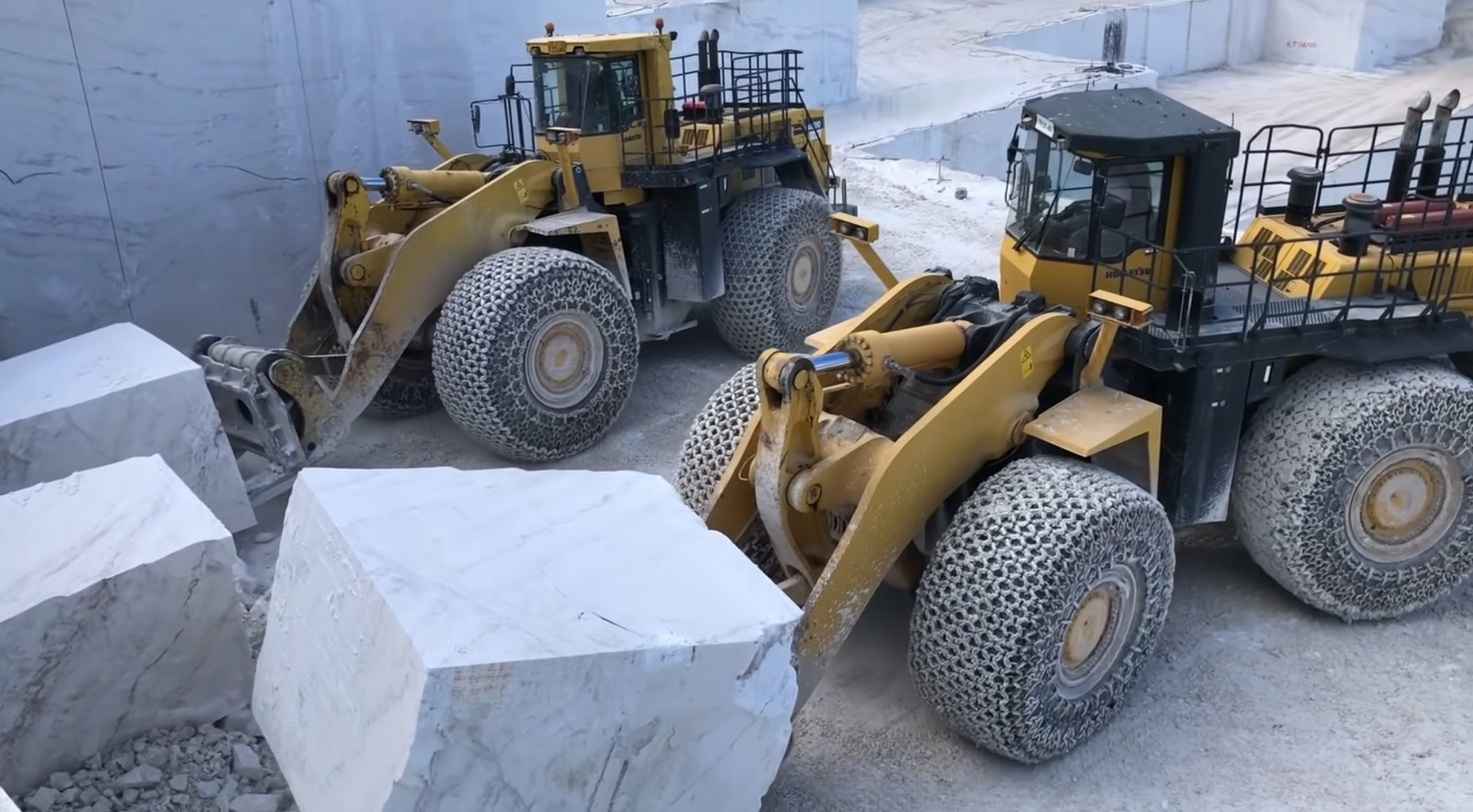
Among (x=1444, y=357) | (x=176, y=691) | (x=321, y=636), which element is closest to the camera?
(x=321, y=636)

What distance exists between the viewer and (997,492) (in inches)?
153

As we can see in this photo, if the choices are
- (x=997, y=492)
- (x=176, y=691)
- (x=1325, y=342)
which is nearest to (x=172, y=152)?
(x=176, y=691)

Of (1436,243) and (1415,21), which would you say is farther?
(1415,21)

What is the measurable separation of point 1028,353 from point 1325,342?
48.6 inches

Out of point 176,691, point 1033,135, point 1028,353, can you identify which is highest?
point 1033,135

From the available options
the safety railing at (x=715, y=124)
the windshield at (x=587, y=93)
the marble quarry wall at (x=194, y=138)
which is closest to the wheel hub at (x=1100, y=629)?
the safety railing at (x=715, y=124)

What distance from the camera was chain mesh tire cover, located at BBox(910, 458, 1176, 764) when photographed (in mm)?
3678

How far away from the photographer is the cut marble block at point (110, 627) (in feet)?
11.3

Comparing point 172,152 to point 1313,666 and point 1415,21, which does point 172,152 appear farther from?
point 1415,21

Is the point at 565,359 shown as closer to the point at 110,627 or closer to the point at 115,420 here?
the point at 115,420

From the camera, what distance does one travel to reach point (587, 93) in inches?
279

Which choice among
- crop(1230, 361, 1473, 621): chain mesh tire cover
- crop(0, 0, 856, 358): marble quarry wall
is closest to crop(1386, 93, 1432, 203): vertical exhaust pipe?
crop(1230, 361, 1473, 621): chain mesh tire cover

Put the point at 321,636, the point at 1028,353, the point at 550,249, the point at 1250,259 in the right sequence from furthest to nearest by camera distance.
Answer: the point at 550,249 < the point at 1250,259 < the point at 1028,353 < the point at 321,636

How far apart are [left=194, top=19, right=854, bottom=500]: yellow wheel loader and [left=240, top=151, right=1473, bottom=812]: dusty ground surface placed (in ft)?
4.41
